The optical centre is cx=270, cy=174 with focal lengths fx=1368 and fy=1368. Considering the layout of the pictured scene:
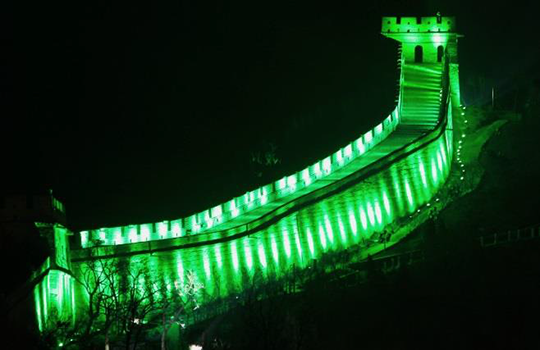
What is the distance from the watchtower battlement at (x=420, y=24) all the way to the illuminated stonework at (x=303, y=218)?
845 cm

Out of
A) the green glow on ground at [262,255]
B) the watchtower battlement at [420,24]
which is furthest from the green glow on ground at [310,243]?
the watchtower battlement at [420,24]

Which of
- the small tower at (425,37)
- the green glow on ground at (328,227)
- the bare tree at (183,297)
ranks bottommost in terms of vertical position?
the bare tree at (183,297)

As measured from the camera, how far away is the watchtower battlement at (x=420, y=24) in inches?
2334

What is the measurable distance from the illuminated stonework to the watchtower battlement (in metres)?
8.45

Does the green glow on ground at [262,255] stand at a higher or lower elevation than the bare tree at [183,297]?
higher

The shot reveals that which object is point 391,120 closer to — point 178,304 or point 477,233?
point 477,233

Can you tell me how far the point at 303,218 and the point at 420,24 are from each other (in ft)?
59.1

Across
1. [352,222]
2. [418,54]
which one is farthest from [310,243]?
[418,54]

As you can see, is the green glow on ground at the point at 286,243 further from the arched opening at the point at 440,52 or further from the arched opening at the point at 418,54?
the arched opening at the point at 440,52

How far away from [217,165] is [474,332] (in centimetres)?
3458

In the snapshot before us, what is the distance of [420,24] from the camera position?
59625 mm

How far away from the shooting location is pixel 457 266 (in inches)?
1565

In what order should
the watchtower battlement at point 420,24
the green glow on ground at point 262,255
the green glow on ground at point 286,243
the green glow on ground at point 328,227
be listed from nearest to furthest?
the green glow on ground at point 262,255 < the green glow on ground at point 286,243 < the green glow on ground at point 328,227 < the watchtower battlement at point 420,24

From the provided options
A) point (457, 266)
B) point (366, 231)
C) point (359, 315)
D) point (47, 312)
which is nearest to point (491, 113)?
point (366, 231)
